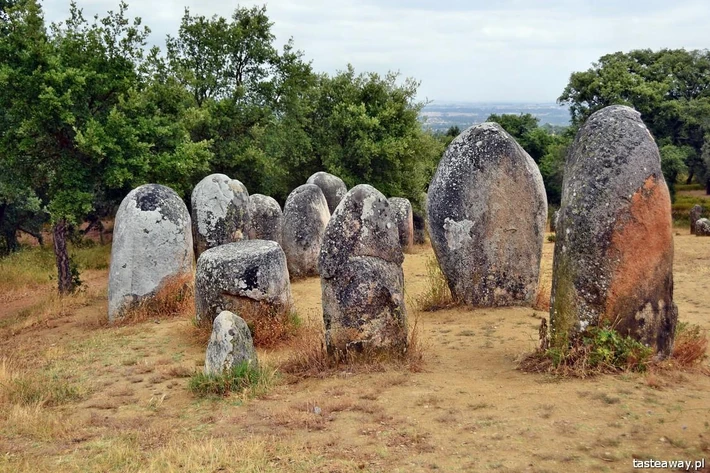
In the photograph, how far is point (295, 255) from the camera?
1548 centimetres

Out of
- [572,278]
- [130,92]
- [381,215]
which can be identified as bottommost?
[572,278]

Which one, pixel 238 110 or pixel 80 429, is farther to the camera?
pixel 238 110

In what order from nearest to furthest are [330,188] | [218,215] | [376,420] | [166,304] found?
[376,420]
[166,304]
[218,215]
[330,188]

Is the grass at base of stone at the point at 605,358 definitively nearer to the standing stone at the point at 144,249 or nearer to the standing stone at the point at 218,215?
the standing stone at the point at 144,249

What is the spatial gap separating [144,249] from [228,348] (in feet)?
15.3

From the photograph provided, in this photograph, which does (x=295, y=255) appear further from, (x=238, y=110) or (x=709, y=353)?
(x=709, y=353)

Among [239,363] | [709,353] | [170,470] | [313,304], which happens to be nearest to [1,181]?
[313,304]

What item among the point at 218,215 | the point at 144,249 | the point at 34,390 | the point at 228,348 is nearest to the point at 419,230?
the point at 218,215

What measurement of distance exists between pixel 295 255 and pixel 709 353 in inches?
378

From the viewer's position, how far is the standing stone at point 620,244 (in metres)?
6.64

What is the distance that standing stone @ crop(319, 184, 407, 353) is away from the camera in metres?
7.52

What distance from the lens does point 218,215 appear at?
553 inches

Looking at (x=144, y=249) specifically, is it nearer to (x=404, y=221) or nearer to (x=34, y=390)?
(x=34, y=390)

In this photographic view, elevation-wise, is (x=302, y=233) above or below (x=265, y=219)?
below
